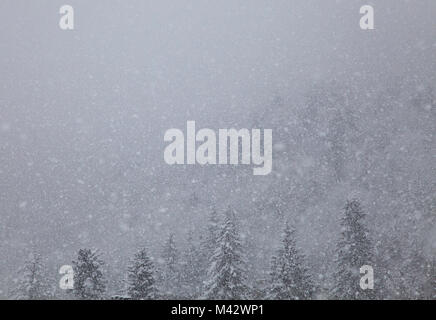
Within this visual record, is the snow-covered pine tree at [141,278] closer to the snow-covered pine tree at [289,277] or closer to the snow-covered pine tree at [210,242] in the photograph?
the snow-covered pine tree at [289,277]

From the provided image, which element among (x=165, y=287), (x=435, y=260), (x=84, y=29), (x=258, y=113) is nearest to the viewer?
(x=435, y=260)

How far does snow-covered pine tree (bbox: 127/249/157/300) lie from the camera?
1609 centimetres

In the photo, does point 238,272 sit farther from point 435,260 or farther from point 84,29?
point 84,29

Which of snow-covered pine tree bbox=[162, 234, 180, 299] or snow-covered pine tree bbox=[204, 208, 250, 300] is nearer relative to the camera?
snow-covered pine tree bbox=[204, 208, 250, 300]

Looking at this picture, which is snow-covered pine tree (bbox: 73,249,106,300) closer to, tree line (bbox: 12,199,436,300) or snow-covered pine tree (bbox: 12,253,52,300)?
tree line (bbox: 12,199,436,300)

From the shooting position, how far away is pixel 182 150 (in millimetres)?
44375

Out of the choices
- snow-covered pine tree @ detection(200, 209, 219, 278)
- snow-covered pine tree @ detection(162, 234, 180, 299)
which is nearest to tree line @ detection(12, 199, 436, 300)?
snow-covered pine tree @ detection(162, 234, 180, 299)

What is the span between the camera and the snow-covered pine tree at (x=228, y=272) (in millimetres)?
16688

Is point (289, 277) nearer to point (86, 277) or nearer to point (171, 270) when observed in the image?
point (171, 270)

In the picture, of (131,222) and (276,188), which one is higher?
(276,188)

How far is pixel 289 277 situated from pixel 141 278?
7.66m

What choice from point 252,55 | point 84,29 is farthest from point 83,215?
point 84,29

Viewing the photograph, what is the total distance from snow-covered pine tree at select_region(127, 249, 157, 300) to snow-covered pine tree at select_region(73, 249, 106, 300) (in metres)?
1.69

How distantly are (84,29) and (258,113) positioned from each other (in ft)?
230
